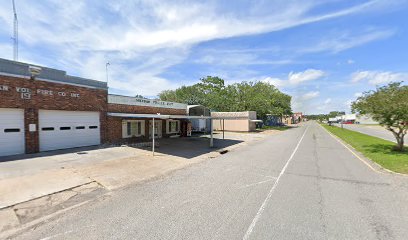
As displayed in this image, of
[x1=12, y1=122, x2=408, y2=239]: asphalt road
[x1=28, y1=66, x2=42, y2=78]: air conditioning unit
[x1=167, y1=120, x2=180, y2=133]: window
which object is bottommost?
[x1=12, y1=122, x2=408, y2=239]: asphalt road

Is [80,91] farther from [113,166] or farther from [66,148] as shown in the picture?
[113,166]

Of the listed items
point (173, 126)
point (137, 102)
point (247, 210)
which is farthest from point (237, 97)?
point (247, 210)

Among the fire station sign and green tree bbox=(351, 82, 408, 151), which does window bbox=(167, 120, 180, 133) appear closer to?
the fire station sign

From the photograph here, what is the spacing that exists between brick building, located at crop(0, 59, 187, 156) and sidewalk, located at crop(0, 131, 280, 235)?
1574mm

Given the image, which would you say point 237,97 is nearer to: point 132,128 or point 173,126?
point 173,126

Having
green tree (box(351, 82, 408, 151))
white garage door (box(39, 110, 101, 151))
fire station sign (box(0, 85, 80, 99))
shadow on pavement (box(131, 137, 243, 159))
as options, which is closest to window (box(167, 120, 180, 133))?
shadow on pavement (box(131, 137, 243, 159))

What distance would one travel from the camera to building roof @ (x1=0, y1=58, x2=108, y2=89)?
38.3 feet

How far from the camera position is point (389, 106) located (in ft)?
42.6

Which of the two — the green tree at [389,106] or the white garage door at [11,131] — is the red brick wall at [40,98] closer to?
the white garage door at [11,131]

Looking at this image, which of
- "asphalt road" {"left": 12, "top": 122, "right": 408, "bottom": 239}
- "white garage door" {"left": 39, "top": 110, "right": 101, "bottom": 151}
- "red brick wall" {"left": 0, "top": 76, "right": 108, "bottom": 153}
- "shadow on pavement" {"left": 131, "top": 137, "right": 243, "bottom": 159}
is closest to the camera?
"asphalt road" {"left": 12, "top": 122, "right": 408, "bottom": 239}

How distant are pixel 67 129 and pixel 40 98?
256 cm

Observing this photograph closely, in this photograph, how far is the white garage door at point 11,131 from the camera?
11.6m

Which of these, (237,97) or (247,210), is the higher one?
(237,97)

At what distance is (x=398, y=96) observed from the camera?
12.9 metres
